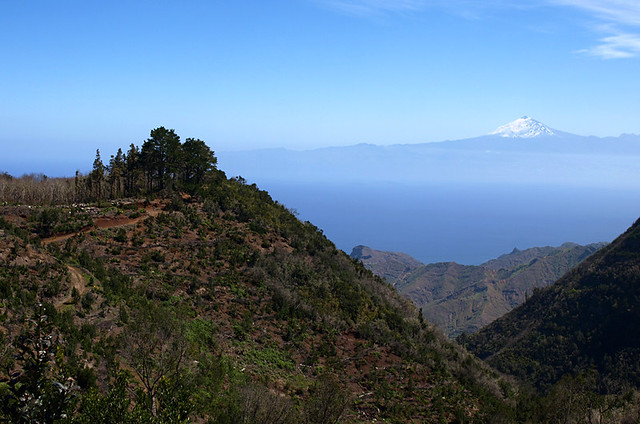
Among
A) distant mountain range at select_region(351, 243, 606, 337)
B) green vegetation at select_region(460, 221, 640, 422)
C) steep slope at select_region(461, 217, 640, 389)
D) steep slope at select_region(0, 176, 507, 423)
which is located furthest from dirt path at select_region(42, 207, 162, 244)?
distant mountain range at select_region(351, 243, 606, 337)

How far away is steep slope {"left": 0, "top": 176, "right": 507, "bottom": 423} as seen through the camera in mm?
12227

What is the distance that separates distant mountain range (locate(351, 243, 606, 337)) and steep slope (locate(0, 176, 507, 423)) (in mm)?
102129

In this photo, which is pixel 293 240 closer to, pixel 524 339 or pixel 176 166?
pixel 176 166

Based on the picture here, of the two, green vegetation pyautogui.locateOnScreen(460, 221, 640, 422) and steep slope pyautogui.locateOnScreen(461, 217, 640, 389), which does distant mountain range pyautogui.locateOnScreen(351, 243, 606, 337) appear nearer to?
steep slope pyautogui.locateOnScreen(461, 217, 640, 389)

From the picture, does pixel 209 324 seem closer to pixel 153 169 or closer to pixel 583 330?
pixel 153 169

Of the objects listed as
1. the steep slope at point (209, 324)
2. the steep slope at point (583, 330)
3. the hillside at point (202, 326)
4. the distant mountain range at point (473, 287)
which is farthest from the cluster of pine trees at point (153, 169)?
the distant mountain range at point (473, 287)

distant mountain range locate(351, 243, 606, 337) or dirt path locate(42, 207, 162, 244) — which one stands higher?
dirt path locate(42, 207, 162, 244)

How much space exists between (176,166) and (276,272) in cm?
1493

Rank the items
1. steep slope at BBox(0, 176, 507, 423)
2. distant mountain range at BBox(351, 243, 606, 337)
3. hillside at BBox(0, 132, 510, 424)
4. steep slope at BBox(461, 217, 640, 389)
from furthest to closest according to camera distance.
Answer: distant mountain range at BBox(351, 243, 606, 337) < steep slope at BBox(461, 217, 640, 389) < steep slope at BBox(0, 176, 507, 423) < hillside at BBox(0, 132, 510, 424)

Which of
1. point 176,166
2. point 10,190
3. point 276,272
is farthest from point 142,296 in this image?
point 10,190

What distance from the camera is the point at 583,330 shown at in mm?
52688

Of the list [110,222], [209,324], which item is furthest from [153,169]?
[209,324]

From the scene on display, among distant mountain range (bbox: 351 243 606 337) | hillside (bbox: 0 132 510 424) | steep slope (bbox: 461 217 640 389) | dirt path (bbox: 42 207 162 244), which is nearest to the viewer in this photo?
hillside (bbox: 0 132 510 424)

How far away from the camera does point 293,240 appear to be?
34.5 meters
